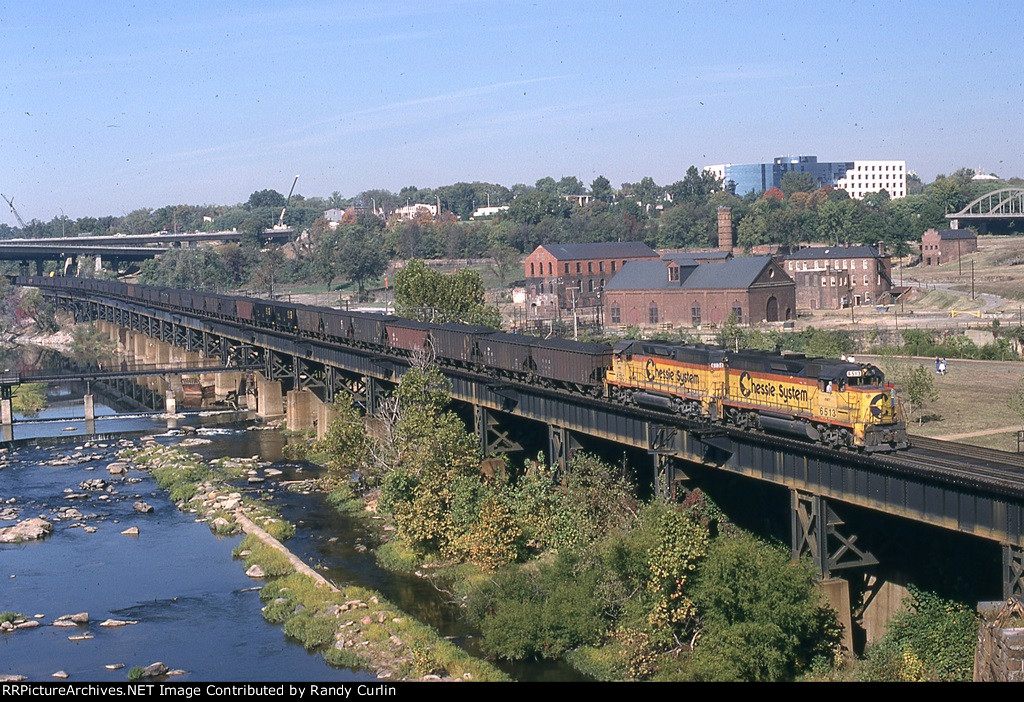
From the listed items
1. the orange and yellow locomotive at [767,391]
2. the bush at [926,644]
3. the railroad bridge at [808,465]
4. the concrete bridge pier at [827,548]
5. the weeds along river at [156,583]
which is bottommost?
the weeds along river at [156,583]

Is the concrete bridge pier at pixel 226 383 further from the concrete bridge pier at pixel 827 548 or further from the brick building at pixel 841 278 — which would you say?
the concrete bridge pier at pixel 827 548

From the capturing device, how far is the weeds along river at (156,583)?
39.4 m

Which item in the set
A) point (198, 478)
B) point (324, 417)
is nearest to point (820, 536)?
point (198, 478)

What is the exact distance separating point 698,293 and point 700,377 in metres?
85.6

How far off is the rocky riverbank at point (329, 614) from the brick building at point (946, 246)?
14894 centimetres

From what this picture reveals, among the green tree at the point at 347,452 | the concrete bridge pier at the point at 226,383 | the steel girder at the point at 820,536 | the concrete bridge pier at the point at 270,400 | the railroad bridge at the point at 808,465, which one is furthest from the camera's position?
the concrete bridge pier at the point at 226,383

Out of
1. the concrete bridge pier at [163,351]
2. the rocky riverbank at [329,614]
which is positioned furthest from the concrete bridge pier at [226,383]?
the rocky riverbank at [329,614]

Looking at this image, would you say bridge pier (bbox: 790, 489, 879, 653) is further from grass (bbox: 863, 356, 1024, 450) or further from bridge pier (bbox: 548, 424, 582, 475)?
bridge pier (bbox: 548, 424, 582, 475)

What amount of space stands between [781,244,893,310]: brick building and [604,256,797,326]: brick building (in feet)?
52.4

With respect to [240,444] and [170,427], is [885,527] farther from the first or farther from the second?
[170,427]

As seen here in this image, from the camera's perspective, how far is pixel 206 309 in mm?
127250

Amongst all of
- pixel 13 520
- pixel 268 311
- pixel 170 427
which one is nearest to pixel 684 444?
pixel 13 520

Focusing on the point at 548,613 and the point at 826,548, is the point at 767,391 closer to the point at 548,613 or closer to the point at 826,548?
the point at 826,548

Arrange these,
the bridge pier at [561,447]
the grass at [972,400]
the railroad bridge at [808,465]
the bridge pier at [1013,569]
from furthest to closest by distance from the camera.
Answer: the grass at [972,400] < the bridge pier at [561,447] < the railroad bridge at [808,465] < the bridge pier at [1013,569]
